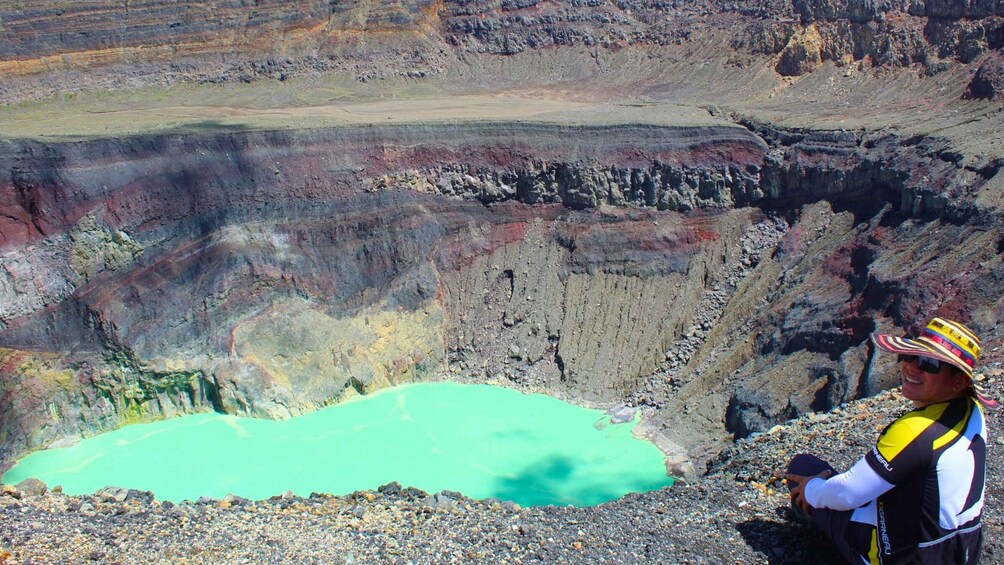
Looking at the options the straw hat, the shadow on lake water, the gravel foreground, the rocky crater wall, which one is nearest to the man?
the straw hat

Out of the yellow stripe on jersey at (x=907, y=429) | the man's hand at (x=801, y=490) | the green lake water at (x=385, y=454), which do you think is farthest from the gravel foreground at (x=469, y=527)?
the green lake water at (x=385, y=454)

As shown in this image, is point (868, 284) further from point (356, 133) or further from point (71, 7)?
point (71, 7)

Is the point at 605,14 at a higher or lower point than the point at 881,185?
higher

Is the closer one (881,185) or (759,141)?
(881,185)

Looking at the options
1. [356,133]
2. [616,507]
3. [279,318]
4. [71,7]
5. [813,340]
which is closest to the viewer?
[616,507]

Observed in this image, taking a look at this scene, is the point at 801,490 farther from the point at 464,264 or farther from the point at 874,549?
the point at 464,264

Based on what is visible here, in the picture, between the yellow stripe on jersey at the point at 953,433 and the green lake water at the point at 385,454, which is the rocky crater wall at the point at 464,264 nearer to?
the green lake water at the point at 385,454

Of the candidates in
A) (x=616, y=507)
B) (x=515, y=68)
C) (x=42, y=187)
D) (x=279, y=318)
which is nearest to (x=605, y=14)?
(x=515, y=68)
